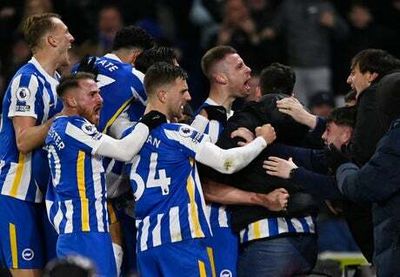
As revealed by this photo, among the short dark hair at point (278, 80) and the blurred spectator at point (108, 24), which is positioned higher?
the blurred spectator at point (108, 24)

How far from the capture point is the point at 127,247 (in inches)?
343

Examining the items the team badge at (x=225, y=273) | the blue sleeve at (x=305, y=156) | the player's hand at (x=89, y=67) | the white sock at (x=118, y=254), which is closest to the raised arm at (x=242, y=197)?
the blue sleeve at (x=305, y=156)

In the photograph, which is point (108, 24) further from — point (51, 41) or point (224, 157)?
point (224, 157)

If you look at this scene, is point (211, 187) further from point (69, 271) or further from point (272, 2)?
point (272, 2)

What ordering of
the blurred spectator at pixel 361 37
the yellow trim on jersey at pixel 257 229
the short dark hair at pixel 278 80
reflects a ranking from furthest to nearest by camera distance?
the blurred spectator at pixel 361 37
the short dark hair at pixel 278 80
the yellow trim on jersey at pixel 257 229

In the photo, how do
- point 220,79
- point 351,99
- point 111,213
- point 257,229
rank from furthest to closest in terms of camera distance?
1. point 351,99
2. point 220,79
3. point 111,213
4. point 257,229

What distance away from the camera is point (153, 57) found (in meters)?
8.67

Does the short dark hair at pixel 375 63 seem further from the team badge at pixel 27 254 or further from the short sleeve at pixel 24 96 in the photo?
the team badge at pixel 27 254

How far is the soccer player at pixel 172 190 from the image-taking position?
802 centimetres

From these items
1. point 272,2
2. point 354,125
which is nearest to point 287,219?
point 354,125

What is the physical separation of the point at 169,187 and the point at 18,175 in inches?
43.0

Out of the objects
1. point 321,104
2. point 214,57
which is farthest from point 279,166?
point 321,104

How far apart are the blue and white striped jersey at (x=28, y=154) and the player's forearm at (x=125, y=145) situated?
0.61 m

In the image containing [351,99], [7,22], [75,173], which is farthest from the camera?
[7,22]
